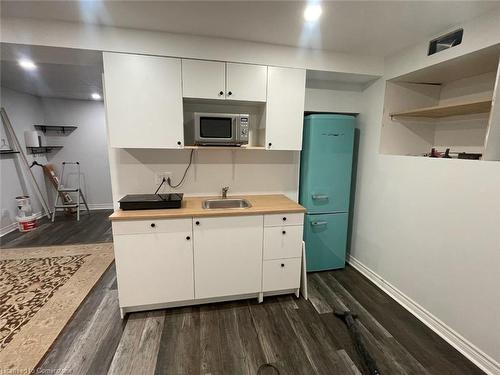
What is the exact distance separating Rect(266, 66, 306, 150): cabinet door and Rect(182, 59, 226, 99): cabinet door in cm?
45

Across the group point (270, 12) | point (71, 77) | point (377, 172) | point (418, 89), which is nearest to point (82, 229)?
point (71, 77)

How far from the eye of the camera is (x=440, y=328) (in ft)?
6.31

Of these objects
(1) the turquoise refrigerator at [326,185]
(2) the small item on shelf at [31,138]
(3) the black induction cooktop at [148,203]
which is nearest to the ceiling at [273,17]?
(1) the turquoise refrigerator at [326,185]

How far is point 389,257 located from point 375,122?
1451 mm

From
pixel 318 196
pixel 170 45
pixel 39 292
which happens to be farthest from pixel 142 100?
pixel 39 292

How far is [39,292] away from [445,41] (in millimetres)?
4257

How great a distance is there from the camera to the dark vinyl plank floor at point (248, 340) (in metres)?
1.62

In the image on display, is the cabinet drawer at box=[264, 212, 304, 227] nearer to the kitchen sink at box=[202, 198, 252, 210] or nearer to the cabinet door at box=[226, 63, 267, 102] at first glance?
the kitchen sink at box=[202, 198, 252, 210]

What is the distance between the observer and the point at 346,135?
261 cm

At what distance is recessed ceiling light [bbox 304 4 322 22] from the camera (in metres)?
1.61

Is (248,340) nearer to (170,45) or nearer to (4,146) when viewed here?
(170,45)

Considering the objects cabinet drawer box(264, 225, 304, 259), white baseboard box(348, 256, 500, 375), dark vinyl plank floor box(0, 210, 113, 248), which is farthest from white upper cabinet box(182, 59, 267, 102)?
dark vinyl plank floor box(0, 210, 113, 248)

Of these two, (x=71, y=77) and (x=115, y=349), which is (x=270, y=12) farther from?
(x=71, y=77)

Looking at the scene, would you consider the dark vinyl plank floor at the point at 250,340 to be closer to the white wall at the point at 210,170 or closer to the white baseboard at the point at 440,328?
the white baseboard at the point at 440,328
